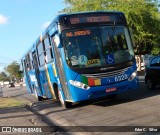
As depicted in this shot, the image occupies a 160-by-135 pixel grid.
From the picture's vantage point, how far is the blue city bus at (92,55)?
484 inches

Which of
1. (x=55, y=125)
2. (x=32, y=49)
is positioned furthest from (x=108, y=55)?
(x=32, y=49)

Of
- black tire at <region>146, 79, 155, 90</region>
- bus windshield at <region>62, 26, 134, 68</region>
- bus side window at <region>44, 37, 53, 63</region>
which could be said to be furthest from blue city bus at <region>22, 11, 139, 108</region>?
black tire at <region>146, 79, 155, 90</region>

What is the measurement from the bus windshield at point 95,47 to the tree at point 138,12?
853 inches

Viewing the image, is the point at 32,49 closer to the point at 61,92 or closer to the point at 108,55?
the point at 61,92

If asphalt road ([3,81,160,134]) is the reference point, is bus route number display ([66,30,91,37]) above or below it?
above

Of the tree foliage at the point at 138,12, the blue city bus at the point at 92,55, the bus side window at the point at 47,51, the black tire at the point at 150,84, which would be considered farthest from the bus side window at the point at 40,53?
the tree foliage at the point at 138,12

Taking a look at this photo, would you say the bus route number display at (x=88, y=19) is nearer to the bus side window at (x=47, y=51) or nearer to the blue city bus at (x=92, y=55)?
the blue city bus at (x=92, y=55)

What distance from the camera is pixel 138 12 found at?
115 ft

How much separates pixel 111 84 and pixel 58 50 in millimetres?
2256

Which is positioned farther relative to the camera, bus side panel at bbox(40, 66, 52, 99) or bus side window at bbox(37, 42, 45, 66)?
bus side panel at bbox(40, 66, 52, 99)

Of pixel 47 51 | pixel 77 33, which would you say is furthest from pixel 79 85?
pixel 47 51

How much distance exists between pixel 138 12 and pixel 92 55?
23.7 m

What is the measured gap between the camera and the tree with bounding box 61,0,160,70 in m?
35.0

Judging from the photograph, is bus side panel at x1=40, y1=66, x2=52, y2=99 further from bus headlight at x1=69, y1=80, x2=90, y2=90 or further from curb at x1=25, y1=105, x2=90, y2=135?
curb at x1=25, y1=105, x2=90, y2=135
